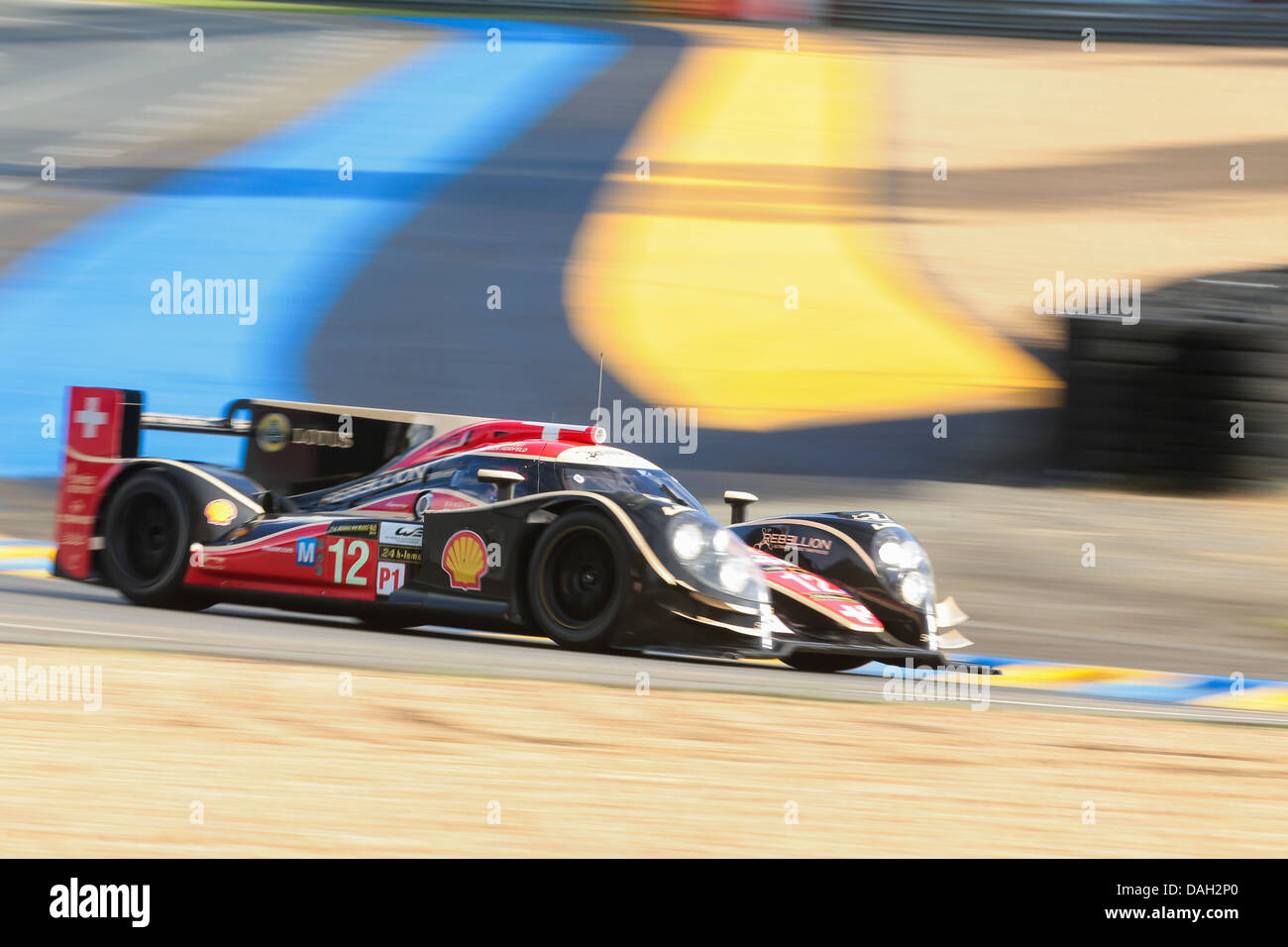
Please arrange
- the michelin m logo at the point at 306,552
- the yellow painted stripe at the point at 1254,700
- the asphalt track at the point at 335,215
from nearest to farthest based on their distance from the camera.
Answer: the yellow painted stripe at the point at 1254,700 < the michelin m logo at the point at 306,552 < the asphalt track at the point at 335,215

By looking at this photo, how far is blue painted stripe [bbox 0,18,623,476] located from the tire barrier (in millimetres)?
5629

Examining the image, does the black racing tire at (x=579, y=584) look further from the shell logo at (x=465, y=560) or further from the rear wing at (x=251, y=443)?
the rear wing at (x=251, y=443)

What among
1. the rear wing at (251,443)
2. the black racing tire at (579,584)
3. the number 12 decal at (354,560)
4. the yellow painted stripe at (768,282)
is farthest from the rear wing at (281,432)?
the yellow painted stripe at (768,282)

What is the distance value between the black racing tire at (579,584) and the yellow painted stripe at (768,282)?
219 inches

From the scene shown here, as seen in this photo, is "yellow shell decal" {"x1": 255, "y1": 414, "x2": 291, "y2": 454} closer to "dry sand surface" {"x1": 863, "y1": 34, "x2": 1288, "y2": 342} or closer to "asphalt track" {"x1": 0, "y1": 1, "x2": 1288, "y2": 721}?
"asphalt track" {"x1": 0, "y1": 1, "x2": 1288, "y2": 721}

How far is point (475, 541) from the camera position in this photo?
677cm

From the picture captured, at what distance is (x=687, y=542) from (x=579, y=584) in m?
0.52

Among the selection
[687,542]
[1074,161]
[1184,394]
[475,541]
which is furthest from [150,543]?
[1074,161]

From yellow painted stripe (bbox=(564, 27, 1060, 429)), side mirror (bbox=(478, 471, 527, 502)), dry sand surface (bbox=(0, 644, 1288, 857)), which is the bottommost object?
dry sand surface (bbox=(0, 644, 1288, 857))

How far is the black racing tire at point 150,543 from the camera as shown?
24.6 feet

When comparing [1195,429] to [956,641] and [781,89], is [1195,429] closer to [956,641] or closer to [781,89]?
[956,641]

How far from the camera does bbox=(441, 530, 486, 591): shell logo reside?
6.76 m

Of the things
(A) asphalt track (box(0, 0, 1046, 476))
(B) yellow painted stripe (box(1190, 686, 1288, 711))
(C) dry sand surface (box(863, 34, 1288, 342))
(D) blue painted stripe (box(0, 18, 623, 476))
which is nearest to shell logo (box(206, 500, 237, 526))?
(D) blue painted stripe (box(0, 18, 623, 476))

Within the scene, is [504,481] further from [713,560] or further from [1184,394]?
[1184,394]
